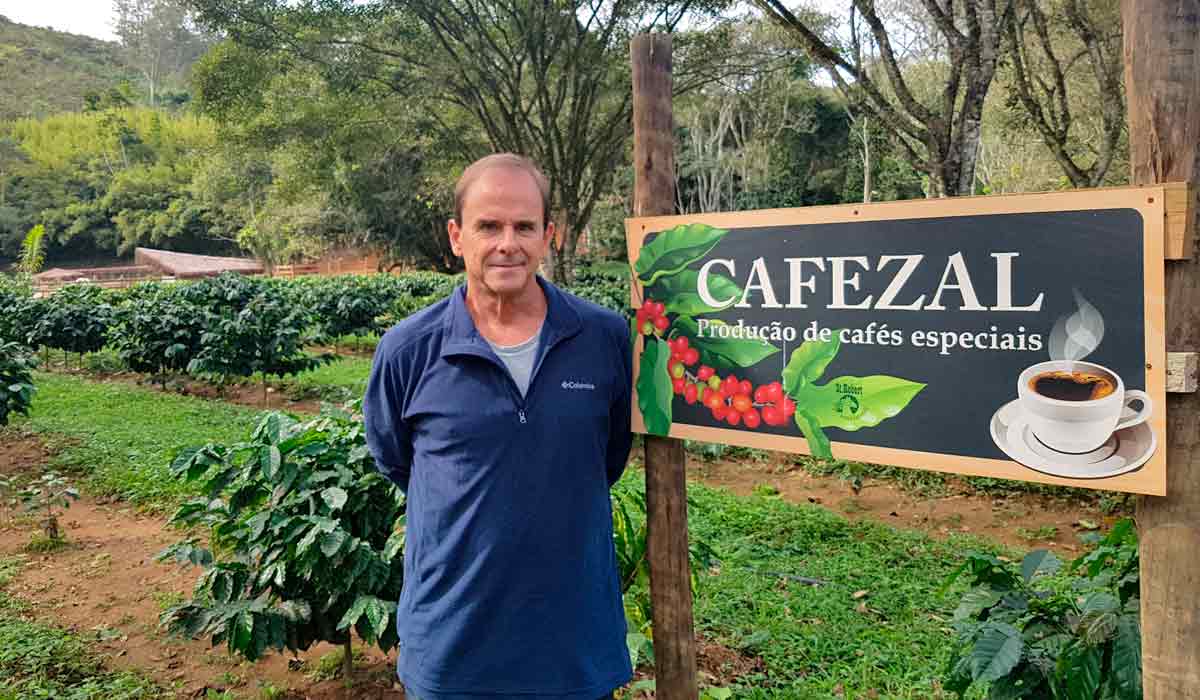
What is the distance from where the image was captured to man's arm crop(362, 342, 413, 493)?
1.84 meters

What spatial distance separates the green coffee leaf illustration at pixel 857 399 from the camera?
1.62 metres

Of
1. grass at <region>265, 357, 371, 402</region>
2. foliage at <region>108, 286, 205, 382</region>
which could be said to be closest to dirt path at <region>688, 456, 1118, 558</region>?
grass at <region>265, 357, 371, 402</region>

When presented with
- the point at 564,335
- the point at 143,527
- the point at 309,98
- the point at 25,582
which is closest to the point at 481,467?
the point at 564,335

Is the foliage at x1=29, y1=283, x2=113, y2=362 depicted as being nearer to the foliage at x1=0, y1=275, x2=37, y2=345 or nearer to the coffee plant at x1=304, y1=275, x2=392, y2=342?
the foliage at x1=0, y1=275, x2=37, y2=345

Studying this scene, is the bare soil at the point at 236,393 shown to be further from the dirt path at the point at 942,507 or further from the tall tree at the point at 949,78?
the tall tree at the point at 949,78

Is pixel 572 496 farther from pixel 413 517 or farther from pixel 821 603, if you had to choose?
pixel 821 603

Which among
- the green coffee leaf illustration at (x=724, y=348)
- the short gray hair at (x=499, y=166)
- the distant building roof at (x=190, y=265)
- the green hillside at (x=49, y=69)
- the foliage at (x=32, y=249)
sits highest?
the green hillside at (x=49, y=69)

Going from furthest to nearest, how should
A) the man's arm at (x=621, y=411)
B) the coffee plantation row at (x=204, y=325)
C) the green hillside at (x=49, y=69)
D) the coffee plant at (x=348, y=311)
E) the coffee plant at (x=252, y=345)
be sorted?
the green hillside at (x=49, y=69) < the coffee plant at (x=348, y=311) < the coffee plantation row at (x=204, y=325) < the coffee plant at (x=252, y=345) < the man's arm at (x=621, y=411)

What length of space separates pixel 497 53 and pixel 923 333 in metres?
14.2

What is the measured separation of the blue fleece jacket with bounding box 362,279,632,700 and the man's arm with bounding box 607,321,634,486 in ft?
0.42

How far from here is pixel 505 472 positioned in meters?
1.68

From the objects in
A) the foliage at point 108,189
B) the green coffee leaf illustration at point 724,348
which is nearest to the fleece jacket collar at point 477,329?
the green coffee leaf illustration at point 724,348

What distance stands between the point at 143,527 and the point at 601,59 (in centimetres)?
1123

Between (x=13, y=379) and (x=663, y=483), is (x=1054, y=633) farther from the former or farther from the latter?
(x=13, y=379)
